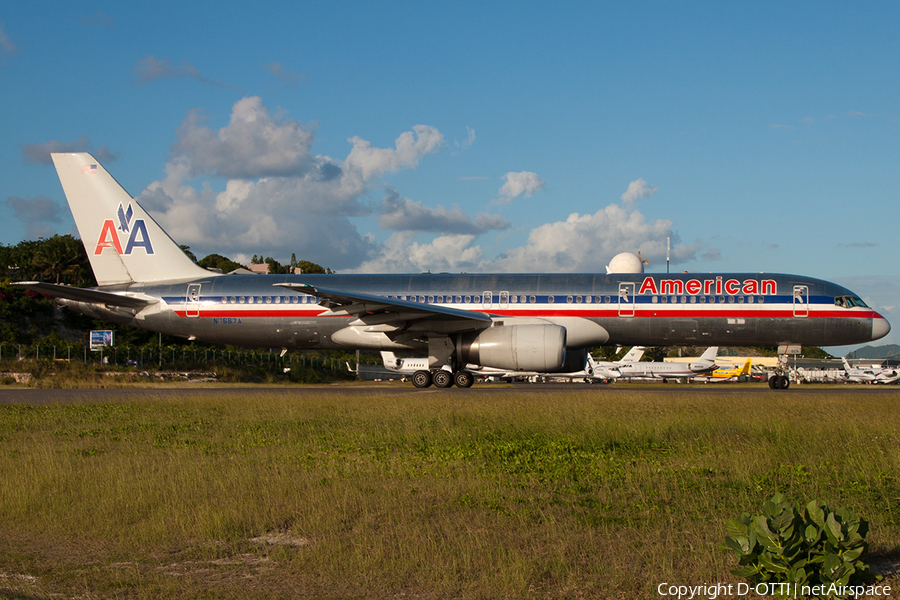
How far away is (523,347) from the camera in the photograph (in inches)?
830

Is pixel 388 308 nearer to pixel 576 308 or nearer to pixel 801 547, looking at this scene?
pixel 576 308

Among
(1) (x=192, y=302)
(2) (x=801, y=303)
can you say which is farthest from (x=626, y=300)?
(1) (x=192, y=302)

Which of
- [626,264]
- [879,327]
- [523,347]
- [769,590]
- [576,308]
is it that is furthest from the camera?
[626,264]

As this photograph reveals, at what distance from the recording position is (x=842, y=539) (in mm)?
4195

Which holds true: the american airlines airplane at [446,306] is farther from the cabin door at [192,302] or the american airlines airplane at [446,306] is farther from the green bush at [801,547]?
the green bush at [801,547]

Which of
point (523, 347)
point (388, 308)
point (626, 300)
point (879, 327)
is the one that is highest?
point (626, 300)

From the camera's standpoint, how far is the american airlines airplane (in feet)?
72.9

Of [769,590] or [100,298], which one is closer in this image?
[769,590]

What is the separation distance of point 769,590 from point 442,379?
1940 centimetres

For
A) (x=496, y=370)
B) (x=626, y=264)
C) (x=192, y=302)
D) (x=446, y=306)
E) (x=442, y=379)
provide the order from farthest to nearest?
(x=496, y=370)
(x=626, y=264)
(x=192, y=302)
(x=446, y=306)
(x=442, y=379)

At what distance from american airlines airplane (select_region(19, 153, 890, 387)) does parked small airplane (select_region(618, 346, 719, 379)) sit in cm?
3516

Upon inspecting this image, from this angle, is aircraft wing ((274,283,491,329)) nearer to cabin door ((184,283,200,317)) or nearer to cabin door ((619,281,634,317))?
cabin door ((619,281,634,317))

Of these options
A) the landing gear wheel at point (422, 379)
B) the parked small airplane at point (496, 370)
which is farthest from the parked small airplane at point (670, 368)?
the landing gear wheel at point (422, 379)

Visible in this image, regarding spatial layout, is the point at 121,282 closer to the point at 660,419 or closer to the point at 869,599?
the point at 660,419
